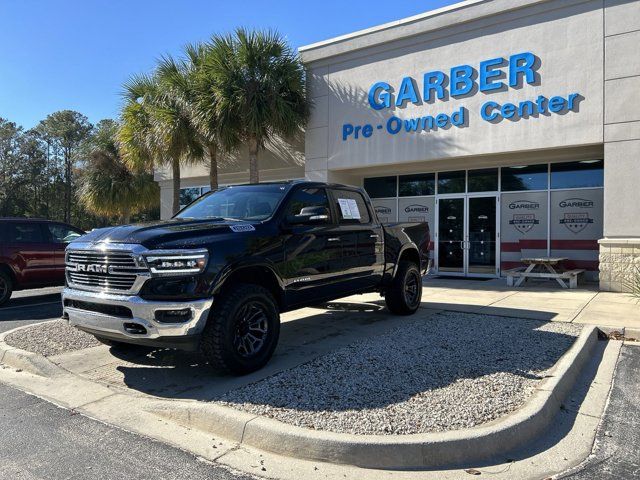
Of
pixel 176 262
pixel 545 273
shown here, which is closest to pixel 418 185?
pixel 545 273

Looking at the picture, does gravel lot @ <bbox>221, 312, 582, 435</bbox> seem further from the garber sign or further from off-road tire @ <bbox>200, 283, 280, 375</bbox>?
the garber sign

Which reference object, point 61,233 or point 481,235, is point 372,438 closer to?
point 61,233

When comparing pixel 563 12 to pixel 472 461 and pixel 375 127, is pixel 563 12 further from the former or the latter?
pixel 472 461

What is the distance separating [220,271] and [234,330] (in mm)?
602

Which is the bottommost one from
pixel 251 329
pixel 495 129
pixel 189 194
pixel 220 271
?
pixel 251 329

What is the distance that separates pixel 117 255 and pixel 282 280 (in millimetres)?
1691

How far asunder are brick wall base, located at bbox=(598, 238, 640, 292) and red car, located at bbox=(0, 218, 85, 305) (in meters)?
11.7

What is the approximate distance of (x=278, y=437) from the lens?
11.9 ft

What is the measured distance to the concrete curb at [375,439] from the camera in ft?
11.3

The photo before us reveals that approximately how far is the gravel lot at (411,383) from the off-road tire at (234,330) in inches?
12.3

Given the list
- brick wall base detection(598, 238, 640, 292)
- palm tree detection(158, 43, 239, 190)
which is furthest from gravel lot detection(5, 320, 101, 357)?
brick wall base detection(598, 238, 640, 292)

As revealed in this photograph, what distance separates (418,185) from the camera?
15.4 m

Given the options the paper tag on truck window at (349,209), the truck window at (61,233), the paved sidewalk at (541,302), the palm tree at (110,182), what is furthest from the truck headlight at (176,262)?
the palm tree at (110,182)

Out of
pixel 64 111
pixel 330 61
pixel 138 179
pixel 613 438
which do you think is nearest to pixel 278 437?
pixel 613 438
